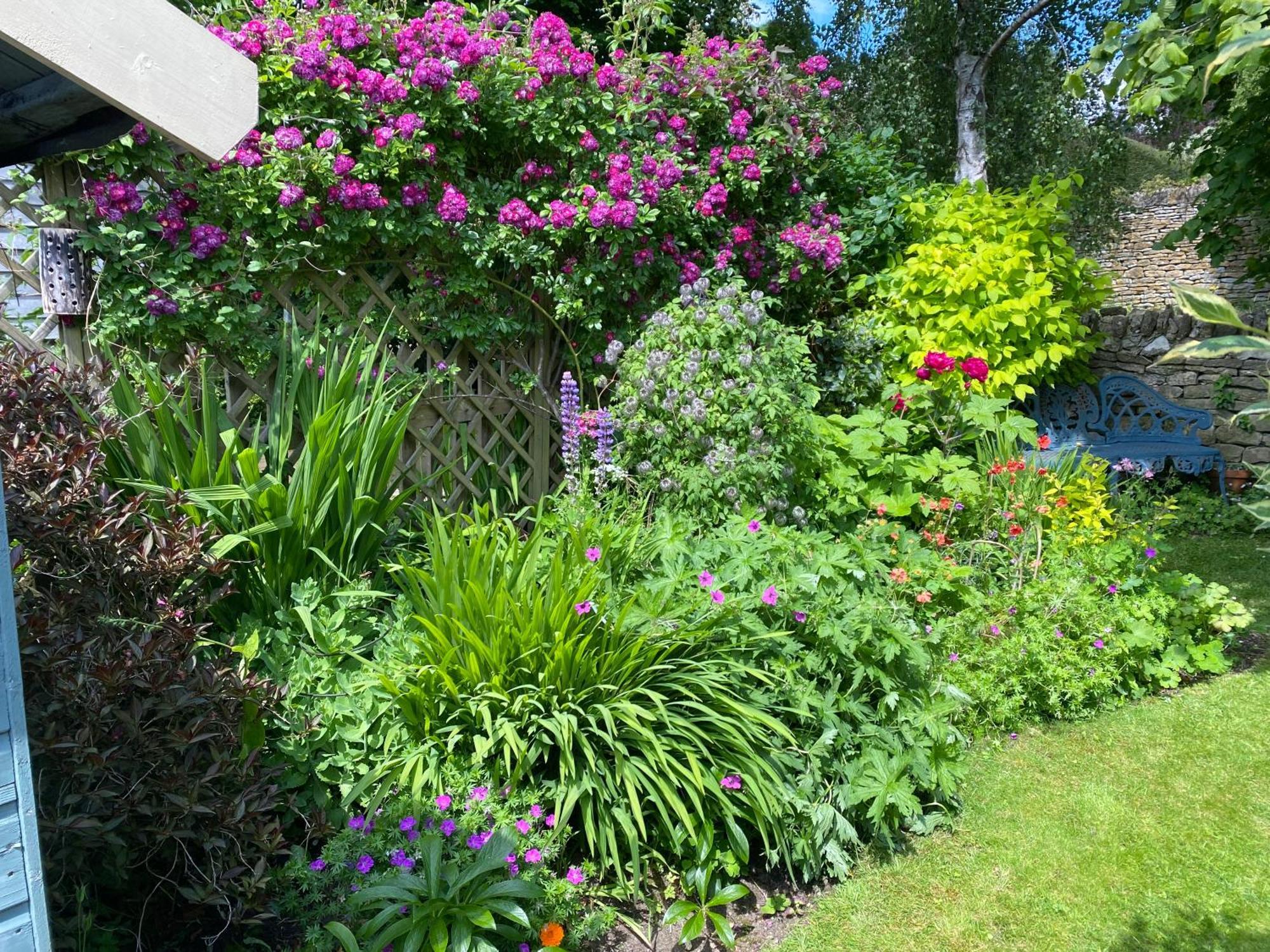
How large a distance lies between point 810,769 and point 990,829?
2.36ft

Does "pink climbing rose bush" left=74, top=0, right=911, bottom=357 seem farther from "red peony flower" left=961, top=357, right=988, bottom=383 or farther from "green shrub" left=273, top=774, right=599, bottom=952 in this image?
"green shrub" left=273, top=774, right=599, bottom=952

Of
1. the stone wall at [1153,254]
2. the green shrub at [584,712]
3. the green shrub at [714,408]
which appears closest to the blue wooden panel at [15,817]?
the green shrub at [584,712]

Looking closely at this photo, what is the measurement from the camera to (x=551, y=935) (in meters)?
2.03

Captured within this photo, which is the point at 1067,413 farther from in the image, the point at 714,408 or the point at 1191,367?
the point at 714,408

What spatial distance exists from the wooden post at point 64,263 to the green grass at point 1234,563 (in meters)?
5.24

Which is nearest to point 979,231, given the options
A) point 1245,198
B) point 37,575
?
point 1245,198

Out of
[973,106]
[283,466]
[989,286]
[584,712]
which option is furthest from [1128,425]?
[283,466]

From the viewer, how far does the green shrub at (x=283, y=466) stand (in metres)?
2.58

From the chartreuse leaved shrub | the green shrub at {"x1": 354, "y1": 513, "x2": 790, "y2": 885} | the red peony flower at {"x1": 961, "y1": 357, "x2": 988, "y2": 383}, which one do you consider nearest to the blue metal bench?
the chartreuse leaved shrub

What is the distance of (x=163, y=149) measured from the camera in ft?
10.3

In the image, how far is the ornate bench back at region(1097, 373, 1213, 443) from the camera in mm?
6473

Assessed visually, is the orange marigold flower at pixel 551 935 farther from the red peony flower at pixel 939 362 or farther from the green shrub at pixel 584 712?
the red peony flower at pixel 939 362

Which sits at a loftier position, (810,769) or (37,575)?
(37,575)

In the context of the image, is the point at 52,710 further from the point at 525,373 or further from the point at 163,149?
the point at 525,373
